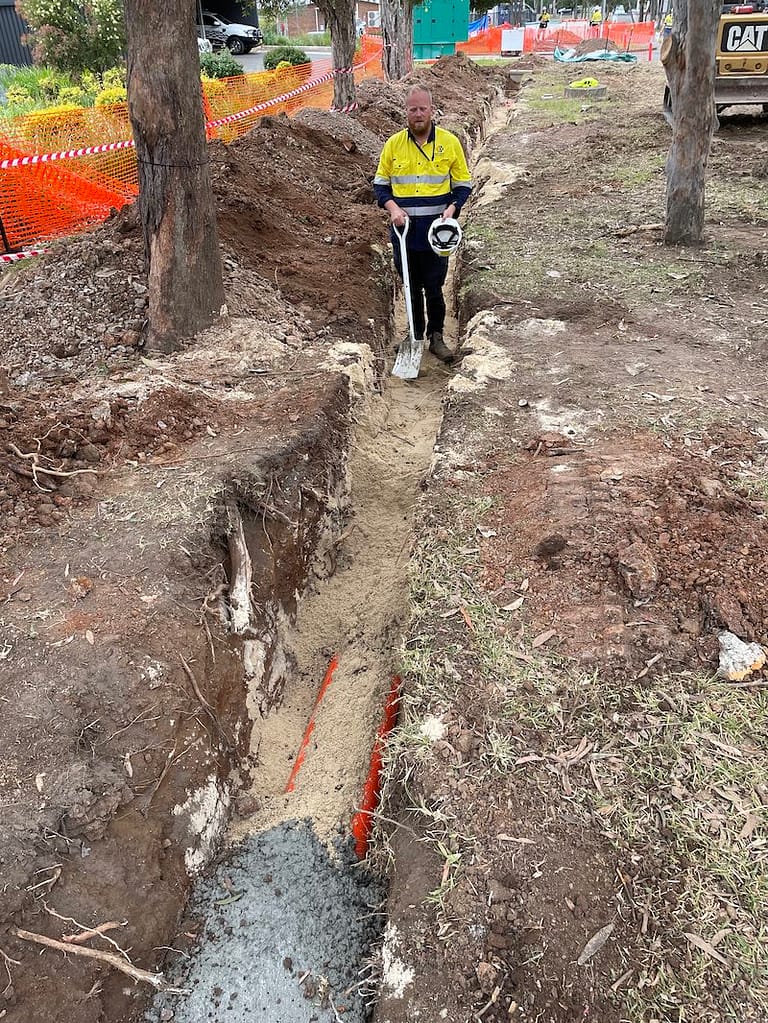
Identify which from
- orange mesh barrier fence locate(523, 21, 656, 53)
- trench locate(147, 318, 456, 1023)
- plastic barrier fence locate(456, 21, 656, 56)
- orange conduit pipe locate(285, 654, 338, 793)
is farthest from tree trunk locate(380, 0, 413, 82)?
orange mesh barrier fence locate(523, 21, 656, 53)

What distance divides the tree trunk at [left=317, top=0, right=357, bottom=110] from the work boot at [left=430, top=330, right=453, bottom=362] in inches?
323

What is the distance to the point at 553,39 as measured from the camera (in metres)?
38.6

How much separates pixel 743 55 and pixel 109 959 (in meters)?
13.9

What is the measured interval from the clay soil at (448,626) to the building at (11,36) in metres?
23.2

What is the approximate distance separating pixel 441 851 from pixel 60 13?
17862 millimetres

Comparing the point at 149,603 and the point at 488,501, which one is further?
the point at 488,501

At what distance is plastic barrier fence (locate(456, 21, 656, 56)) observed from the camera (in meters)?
36.3

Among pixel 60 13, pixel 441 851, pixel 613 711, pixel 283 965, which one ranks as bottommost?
pixel 283 965

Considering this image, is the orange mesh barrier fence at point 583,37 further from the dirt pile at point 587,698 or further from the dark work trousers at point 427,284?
the dirt pile at point 587,698

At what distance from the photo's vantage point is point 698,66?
21.2ft

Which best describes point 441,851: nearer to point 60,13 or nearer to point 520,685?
point 520,685

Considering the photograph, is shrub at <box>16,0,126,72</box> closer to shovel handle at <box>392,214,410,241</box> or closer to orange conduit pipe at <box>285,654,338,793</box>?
shovel handle at <box>392,214,410,241</box>

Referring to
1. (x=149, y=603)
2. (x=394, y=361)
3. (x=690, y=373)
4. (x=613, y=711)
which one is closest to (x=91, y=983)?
(x=149, y=603)

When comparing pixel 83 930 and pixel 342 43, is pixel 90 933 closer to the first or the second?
pixel 83 930
